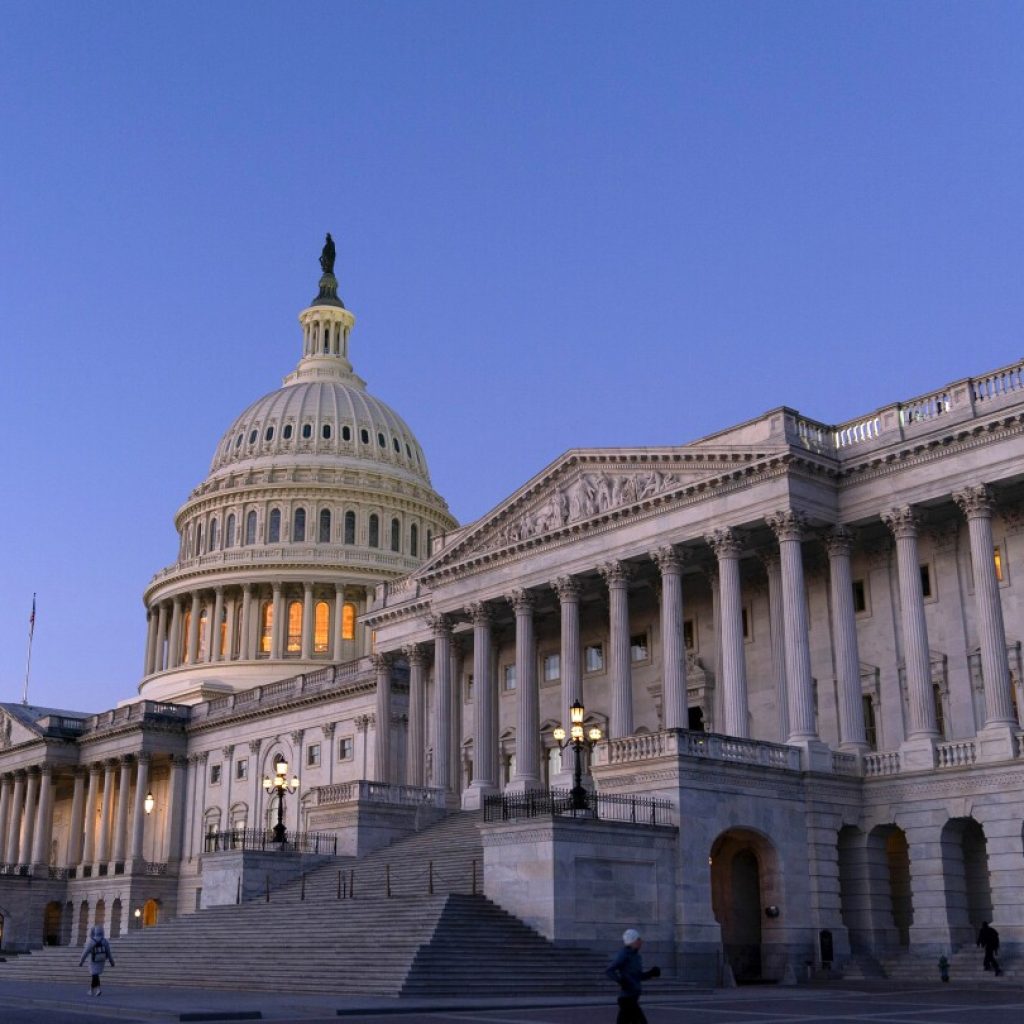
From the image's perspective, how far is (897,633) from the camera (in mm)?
51375

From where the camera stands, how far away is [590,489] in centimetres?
5791

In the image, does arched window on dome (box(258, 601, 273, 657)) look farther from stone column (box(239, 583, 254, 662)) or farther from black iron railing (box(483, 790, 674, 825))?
black iron railing (box(483, 790, 674, 825))

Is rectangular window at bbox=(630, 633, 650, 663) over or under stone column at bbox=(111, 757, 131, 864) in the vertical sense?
over

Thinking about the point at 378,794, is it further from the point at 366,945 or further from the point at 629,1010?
the point at 629,1010

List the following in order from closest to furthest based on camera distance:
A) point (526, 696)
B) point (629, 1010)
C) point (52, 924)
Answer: point (629, 1010), point (526, 696), point (52, 924)

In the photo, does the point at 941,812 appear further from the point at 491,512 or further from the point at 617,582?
the point at 491,512

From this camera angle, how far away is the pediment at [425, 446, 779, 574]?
52.9 metres

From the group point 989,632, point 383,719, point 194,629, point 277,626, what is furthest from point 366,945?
point 194,629

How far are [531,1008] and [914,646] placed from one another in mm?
22596

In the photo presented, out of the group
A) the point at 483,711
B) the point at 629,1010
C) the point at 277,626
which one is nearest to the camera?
the point at 629,1010

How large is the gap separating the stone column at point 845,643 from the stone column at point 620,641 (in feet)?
27.7

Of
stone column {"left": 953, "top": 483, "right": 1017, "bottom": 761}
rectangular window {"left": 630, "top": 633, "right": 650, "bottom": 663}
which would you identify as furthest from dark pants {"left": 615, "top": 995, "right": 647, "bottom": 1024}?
rectangular window {"left": 630, "top": 633, "right": 650, "bottom": 663}

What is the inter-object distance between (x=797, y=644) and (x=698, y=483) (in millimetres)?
7446

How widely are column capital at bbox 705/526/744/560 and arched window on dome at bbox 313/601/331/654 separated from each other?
2749 inches
